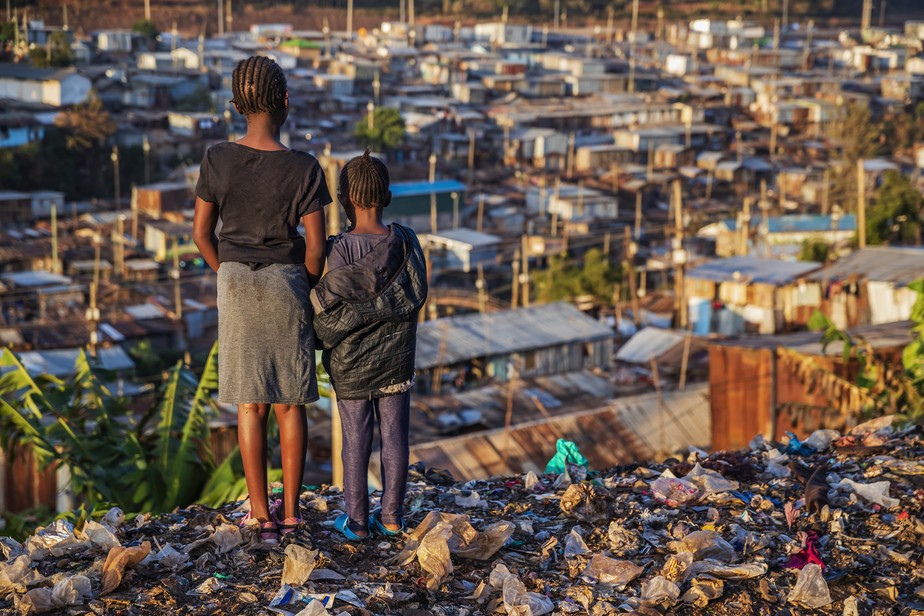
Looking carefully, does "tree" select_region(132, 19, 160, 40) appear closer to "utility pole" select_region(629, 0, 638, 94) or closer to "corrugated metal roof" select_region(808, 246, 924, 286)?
"utility pole" select_region(629, 0, 638, 94)

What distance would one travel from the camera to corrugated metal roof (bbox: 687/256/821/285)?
55.7 ft

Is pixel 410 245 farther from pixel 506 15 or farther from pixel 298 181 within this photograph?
pixel 506 15

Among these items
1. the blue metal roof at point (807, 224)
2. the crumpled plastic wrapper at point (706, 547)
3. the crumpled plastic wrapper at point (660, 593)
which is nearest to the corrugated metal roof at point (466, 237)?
the blue metal roof at point (807, 224)

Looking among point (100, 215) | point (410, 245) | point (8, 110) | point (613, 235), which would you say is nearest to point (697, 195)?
point (613, 235)

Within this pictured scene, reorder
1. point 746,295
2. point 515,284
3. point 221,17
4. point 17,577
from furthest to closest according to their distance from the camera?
point 221,17 < point 515,284 < point 746,295 < point 17,577

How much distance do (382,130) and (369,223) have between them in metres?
27.9

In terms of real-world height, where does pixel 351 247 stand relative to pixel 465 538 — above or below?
above

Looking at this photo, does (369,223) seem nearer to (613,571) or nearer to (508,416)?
(613,571)

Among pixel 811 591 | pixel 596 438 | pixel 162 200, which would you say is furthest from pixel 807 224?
pixel 811 591

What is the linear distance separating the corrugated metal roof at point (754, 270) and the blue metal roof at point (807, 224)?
4.90 m

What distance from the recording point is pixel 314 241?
2.94 m

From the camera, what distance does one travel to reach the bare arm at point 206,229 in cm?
294

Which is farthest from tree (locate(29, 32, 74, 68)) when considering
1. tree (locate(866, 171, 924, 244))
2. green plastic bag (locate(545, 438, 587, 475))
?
green plastic bag (locate(545, 438, 587, 475))

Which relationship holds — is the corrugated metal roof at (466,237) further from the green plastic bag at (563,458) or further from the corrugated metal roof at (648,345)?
the green plastic bag at (563,458)
